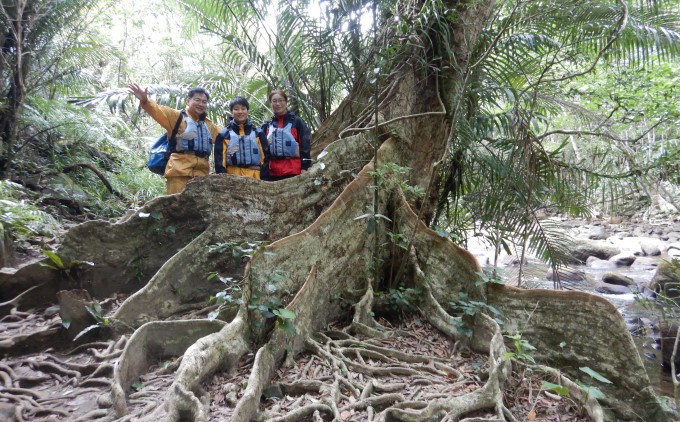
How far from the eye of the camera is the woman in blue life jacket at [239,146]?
4801 mm

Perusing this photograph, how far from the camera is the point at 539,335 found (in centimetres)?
362

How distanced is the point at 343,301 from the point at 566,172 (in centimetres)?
347

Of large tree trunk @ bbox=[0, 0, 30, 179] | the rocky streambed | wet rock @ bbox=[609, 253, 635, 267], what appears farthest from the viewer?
wet rock @ bbox=[609, 253, 635, 267]

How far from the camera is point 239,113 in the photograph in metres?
4.79

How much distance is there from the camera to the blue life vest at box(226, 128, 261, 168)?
4.80 m

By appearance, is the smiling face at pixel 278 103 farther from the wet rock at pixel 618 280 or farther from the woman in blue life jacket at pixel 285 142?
the wet rock at pixel 618 280

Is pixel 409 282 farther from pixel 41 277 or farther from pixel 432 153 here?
pixel 41 277

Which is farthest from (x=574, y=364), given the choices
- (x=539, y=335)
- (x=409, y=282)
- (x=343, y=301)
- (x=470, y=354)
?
(x=343, y=301)

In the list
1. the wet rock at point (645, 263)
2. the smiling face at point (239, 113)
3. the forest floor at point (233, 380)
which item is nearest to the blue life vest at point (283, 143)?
the smiling face at point (239, 113)

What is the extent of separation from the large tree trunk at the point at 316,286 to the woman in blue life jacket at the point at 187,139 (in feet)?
2.10

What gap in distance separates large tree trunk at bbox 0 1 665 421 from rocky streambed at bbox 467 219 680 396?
3.54ft

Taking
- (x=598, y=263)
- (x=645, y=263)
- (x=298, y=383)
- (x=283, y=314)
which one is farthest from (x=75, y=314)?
(x=645, y=263)

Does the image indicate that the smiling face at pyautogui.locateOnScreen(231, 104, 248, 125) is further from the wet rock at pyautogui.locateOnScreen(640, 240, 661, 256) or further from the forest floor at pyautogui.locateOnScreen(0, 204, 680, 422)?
the wet rock at pyautogui.locateOnScreen(640, 240, 661, 256)

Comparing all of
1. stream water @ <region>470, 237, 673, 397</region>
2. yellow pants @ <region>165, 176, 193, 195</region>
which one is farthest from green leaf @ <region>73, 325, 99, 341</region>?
stream water @ <region>470, 237, 673, 397</region>
